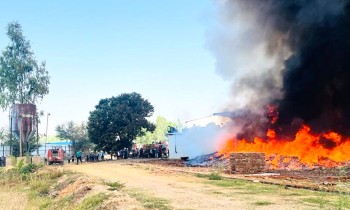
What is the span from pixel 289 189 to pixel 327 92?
19.2 meters

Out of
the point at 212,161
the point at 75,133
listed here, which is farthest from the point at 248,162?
the point at 75,133

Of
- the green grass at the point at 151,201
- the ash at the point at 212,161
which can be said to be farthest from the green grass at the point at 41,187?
the ash at the point at 212,161

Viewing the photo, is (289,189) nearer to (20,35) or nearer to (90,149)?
(20,35)

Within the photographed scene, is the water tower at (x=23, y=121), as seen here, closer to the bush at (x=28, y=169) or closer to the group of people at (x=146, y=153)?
the bush at (x=28, y=169)

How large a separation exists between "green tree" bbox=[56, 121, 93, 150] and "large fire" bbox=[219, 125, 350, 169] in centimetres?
4746

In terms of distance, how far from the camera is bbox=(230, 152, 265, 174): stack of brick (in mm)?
21328

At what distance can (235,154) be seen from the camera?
21.5m

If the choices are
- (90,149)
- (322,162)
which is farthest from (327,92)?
(90,149)

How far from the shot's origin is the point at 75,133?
8138 cm

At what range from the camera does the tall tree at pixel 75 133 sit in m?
73.6

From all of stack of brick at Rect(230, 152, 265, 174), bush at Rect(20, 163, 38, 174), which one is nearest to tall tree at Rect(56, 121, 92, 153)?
bush at Rect(20, 163, 38, 174)

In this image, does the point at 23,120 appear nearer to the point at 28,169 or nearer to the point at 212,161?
the point at 28,169

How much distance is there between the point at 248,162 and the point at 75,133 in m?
65.0

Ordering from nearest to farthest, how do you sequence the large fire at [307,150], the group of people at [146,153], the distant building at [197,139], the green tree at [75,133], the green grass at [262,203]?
1. the green grass at [262,203]
2. the large fire at [307,150]
3. the distant building at [197,139]
4. the group of people at [146,153]
5. the green tree at [75,133]
